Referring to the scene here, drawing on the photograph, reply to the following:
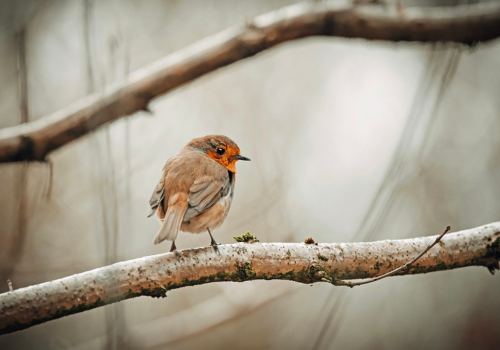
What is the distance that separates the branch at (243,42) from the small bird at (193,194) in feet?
2.78

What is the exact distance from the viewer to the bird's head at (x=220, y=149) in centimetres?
238

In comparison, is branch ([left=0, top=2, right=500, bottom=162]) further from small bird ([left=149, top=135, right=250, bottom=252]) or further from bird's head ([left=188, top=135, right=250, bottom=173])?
small bird ([left=149, top=135, right=250, bottom=252])

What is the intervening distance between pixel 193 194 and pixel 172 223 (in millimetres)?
249

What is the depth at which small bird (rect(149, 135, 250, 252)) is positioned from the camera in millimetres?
1922

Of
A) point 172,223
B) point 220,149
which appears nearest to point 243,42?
point 220,149

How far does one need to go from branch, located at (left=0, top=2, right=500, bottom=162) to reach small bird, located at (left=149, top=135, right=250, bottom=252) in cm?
85

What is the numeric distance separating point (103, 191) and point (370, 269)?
1.35 metres

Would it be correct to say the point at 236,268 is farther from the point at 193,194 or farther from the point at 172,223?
the point at 193,194

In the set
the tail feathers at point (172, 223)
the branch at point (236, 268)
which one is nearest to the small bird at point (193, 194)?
the tail feathers at point (172, 223)

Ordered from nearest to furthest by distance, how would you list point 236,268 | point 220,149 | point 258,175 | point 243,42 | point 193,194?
point 236,268 → point 193,194 → point 220,149 → point 243,42 → point 258,175

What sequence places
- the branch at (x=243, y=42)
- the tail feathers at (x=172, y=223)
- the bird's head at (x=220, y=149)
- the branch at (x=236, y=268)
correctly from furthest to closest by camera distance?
the branch at (x=243, y=42)
the bird's head at (x=220, y=149)
the tail feathers at (x=172, y=223)
the branch at (x=236, y=268)

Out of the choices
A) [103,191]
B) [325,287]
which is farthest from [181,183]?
[325,287]

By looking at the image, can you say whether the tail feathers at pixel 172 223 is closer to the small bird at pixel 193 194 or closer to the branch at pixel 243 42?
the small bird at pixel 193 194

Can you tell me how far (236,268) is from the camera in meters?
1.75
